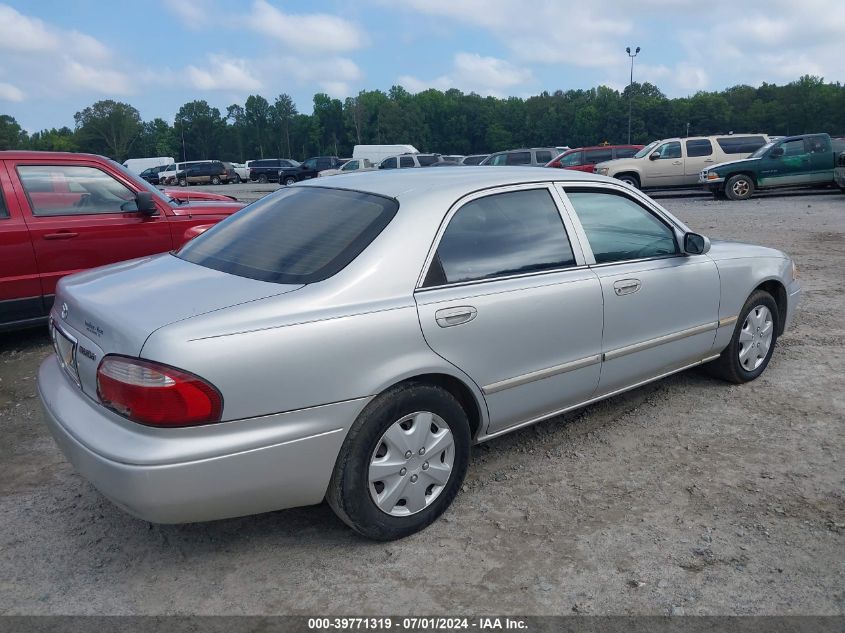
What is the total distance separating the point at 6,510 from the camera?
11.0ft

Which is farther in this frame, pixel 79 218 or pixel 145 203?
pixel 145 203

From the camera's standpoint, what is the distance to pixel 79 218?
235 inches

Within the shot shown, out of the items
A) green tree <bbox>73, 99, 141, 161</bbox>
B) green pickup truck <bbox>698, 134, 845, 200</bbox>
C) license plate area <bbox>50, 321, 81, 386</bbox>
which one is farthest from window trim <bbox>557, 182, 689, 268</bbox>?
green tree <bbox>73, 99, 141, 161</bbox>

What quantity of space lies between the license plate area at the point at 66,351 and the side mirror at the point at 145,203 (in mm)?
3085

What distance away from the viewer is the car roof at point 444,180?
10.9 ft

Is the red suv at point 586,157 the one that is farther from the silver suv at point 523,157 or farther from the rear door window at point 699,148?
the rear door window at point 699,148

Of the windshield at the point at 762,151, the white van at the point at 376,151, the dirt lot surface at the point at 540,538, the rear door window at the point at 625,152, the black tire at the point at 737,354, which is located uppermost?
the white van at the point at 376,151

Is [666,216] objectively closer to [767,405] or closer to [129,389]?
[767,405]

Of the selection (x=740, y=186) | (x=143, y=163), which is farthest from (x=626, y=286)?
(x=143, y=163)

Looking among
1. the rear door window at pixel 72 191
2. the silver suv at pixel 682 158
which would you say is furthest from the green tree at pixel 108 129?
the rear door window at pixel 72 191

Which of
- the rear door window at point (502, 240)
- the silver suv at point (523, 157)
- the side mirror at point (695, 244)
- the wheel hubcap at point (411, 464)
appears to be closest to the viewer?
the wheel hubcap at point (411, 464)

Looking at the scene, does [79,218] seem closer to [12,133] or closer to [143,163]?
[143,163]

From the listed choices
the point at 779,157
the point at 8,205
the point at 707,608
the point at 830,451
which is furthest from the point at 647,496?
the point at 779,157

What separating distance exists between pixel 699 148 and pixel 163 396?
2078 cm
